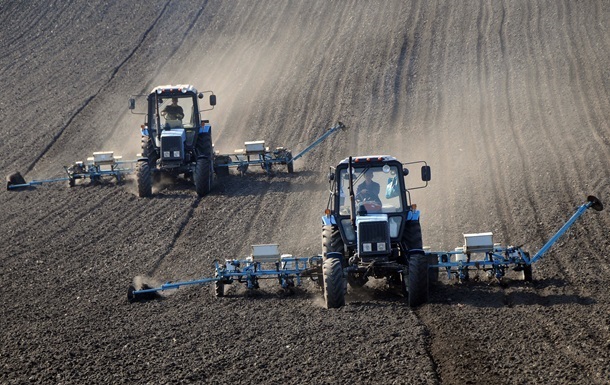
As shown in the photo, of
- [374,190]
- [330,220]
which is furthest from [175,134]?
[374,190]

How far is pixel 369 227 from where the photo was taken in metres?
13.1

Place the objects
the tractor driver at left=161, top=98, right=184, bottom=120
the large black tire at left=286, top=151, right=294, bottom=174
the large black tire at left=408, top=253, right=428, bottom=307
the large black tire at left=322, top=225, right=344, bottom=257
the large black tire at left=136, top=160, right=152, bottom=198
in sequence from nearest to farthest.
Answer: the large black tire at left=408, top=253, right=428, bottom=307 → the large black tire at left=322, top=225, right=344, bottom=257 → the large black tire at left=136, top=160, right=152, bottom=198 → the tractor driver at left=161, top=98, right=184, bottom=120 → the large black tire at left=286, top=151, right=294, bottom=174

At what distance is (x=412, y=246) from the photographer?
1359 cm

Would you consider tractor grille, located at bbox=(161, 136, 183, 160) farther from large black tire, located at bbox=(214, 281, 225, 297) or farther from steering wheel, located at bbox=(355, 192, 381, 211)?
steering wheel, located at bbox=(355, 192, 381, 211)

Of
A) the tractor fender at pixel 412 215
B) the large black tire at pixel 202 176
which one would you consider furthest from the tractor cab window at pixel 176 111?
the tractor fender at pixel 412 215

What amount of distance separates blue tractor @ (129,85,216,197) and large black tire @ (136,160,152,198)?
26cm

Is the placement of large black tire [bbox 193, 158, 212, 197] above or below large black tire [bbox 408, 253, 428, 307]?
above

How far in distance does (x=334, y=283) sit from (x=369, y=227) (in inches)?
34.8

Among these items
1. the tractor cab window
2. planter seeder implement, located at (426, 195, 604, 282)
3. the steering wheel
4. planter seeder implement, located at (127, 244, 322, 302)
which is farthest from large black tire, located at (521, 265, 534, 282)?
the tractor cab window

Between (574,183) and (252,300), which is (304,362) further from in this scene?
(574,183)

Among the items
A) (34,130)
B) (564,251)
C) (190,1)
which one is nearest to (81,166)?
(34,130)

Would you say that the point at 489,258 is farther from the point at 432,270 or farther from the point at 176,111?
the point at 176,111

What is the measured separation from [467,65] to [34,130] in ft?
38.7

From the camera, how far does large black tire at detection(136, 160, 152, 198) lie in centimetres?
2020
